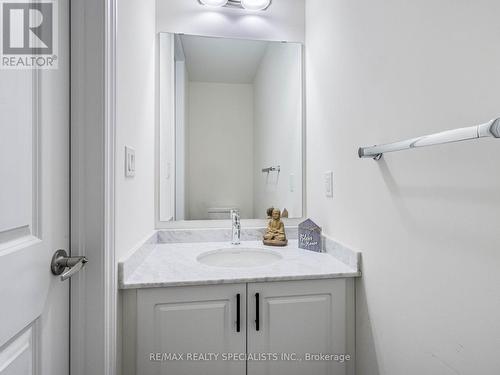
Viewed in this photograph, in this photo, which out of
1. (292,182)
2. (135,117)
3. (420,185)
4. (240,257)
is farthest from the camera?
(292,182)

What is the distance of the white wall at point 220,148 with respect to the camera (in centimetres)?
160

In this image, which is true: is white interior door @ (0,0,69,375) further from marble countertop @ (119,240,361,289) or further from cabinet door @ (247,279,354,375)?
cabinet door @ (247,279,354,375)

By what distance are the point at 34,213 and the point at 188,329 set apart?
63 centimetres

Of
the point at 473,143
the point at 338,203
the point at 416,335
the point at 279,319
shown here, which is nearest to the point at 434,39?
the point at 473,143

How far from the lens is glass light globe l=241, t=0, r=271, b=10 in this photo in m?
1.55

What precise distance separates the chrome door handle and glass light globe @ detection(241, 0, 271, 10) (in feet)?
5.11

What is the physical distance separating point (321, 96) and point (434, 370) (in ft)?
3.89

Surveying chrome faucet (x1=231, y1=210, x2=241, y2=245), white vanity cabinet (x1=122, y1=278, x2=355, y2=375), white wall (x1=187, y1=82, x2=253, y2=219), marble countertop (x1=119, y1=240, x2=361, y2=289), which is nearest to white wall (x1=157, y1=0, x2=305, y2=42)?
white wall (x1=187, y1=82, x2=253, y2=219)

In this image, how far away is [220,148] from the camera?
1.62 meters

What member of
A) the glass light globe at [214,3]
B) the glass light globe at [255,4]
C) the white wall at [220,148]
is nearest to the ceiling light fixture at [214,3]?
the glass light globe at [214,3]

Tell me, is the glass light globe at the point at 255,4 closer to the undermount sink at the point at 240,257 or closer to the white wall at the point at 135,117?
the white wall at the point at 135,117

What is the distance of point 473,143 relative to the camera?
1.95 feet

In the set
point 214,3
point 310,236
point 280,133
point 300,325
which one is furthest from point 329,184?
point 214,3

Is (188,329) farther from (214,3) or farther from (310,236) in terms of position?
(214,3)
